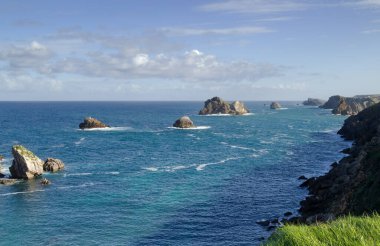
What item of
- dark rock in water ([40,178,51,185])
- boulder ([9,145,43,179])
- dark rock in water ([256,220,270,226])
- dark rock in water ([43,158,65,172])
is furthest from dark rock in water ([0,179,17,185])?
→ dark rock in water ([256,220,270,226])

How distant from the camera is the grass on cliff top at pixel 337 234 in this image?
13508 millimetres

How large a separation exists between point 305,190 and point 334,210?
24.1m

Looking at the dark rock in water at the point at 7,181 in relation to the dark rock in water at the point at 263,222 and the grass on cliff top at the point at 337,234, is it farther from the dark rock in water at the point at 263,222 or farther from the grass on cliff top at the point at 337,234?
the grass on cliff top at the point at 337,234

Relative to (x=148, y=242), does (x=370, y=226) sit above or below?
above

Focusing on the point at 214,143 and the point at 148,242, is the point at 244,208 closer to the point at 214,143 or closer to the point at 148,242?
the point at 148,242

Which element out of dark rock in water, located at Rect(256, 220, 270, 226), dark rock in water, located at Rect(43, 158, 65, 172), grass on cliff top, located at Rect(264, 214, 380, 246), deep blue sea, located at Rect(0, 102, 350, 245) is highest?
grass on cliff top, located at Rect(264, 214, 380, 246)

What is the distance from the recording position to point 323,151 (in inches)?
5236

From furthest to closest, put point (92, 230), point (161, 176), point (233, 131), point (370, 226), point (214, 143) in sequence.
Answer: point (233, 131)
point (214, 143)
point (161, 176)
point (92, 230)
point (370, 226)

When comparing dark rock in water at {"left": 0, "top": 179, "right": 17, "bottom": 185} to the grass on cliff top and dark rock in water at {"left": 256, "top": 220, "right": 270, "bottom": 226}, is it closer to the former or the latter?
dark rock in water at {"left": 256, "top": 220, "right": 270, "bottom": 226}

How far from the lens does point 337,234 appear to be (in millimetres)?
13906

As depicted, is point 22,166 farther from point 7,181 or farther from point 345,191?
point 345,191

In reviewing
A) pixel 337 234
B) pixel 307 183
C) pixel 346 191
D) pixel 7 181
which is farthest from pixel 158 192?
pixel 337 234

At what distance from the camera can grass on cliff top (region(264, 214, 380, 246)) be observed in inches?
532

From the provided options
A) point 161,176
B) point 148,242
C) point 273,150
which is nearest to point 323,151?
point 273,150
